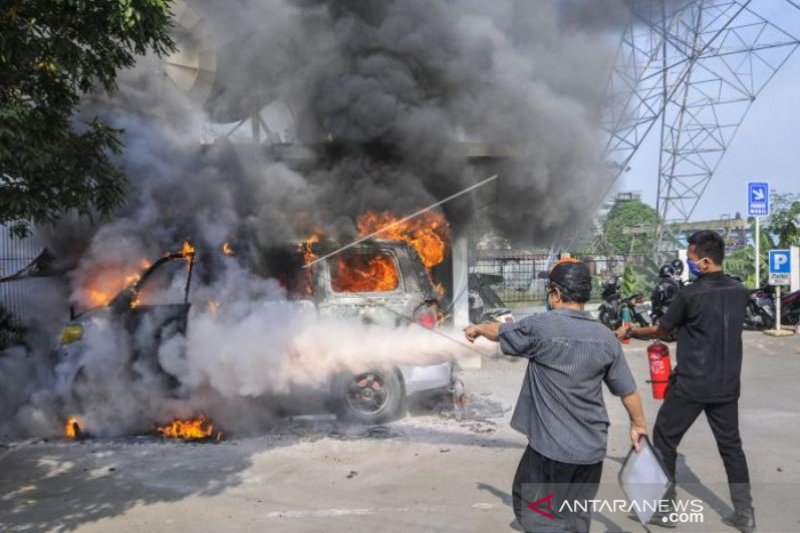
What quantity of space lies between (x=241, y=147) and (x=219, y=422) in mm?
3865

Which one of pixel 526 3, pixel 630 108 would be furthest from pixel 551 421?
pixel 630 108

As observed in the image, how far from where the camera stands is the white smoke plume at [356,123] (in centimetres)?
809

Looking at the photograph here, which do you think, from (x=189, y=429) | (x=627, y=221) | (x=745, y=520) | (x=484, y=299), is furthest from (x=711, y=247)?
(x=627, y=221)

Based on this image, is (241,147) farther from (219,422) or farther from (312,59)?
(219,422)

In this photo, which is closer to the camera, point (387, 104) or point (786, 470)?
point (786, 470)

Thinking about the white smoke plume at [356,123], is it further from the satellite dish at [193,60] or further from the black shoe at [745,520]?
the black shoe at [745,520]

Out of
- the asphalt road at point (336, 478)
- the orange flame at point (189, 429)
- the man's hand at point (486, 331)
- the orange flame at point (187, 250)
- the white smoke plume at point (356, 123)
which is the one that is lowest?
the asphalt road at point (336, 478)

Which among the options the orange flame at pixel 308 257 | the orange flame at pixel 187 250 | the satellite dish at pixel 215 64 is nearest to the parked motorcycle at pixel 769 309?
the orange flame at pixel 308 257

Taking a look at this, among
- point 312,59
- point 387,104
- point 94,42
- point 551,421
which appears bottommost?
point 551,421

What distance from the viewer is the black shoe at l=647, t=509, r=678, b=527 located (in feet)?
13.5

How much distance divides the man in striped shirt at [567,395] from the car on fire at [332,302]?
3347 mm

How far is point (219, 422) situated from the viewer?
650cm

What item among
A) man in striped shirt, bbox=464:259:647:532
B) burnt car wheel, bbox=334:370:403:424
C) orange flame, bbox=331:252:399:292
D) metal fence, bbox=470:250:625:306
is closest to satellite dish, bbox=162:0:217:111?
orange flame, bbox=331:252:399:292

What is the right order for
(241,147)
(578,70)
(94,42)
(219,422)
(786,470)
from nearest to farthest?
(94,42) < (786,470) < (219,422) < (241,147) < (578,70)
